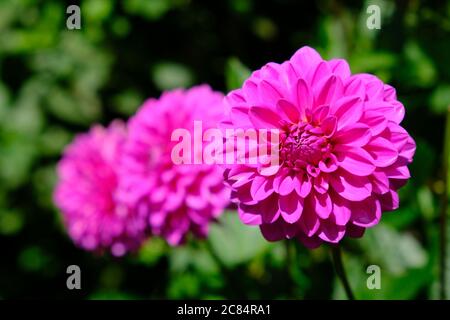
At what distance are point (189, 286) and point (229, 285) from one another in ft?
0.43

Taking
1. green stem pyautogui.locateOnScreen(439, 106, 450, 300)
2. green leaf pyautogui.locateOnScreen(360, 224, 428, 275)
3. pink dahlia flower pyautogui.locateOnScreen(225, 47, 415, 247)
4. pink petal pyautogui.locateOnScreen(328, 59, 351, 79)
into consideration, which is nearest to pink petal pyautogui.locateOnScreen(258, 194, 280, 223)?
pink dahlia flower pyautogui.locateOnScreen(225, 47, 415, 247)

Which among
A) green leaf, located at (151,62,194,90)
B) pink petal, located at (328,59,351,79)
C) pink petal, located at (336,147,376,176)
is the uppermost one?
green leaf, located at (151,62,194,90)

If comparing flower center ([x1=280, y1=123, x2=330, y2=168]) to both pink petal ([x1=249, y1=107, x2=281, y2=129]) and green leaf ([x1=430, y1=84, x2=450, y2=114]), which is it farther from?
green leaf ([x1=430, y1=84, x2=450, y2=114])

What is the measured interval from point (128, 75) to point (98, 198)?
2.82 feet

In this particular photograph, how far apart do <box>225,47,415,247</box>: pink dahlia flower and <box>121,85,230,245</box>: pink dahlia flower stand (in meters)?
0.33

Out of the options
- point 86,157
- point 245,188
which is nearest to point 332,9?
point 86,157

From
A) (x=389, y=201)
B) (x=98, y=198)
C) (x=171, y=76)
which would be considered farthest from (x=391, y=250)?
(x=171, y=76)

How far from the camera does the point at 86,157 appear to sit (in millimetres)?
1707

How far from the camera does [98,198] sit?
162 centimetres

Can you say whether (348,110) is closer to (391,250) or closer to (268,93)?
(268,93)

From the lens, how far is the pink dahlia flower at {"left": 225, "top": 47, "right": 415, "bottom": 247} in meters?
0.99

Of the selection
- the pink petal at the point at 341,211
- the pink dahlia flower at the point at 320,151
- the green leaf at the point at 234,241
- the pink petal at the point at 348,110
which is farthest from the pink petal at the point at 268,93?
the green leaf at the point at 234,241

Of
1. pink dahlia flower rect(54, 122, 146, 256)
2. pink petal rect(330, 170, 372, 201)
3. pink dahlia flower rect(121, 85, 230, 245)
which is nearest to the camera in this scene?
pink petal rect(330, 170, 372, 201)
